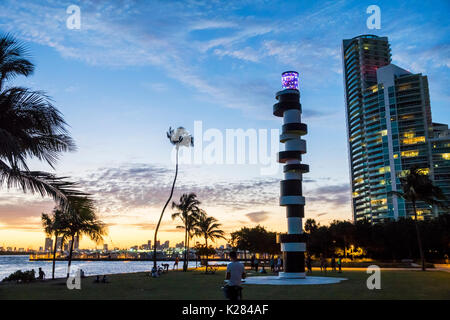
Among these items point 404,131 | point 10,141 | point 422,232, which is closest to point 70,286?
point 10,141

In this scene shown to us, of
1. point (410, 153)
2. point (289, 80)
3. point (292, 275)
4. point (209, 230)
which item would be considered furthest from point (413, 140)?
point (292, 275)

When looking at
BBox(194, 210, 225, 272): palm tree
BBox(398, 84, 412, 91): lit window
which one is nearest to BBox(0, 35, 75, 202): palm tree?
BBox(194, 210, 225, 272): palm tree

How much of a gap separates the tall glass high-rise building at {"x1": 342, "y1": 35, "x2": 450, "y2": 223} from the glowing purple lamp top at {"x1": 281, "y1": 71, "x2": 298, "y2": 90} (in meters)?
126

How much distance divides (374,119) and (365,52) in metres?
42.8

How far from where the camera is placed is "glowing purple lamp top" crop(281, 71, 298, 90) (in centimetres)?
3581

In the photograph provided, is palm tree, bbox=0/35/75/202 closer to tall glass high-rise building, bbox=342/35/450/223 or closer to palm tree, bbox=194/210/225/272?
palm tree, bbox=194/210/225/272

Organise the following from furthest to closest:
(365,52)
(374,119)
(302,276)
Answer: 1. (365,52)
2. (374,119)
3. (302,276)

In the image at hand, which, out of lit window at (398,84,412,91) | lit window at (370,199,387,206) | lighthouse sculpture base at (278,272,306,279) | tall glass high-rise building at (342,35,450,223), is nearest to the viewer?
lighthouse sculpture base at (278,272,306,279)

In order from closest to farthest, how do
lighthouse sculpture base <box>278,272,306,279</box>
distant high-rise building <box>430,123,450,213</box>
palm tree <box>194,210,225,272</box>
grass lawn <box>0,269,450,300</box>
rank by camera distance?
grass lawn <box>0,269,450,300</box>, lighthouse sculpture base <box>278,272,306,279</box>, palm tree <box>194,210,225,272</box>, distant high-rise building <box>430,123,450,213</box>

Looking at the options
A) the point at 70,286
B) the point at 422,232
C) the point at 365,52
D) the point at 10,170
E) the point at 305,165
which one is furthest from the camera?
the point at 365,52

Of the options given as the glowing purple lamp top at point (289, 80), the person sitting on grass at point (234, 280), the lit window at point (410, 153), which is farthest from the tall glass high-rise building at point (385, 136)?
the person sitting on grass at point (234, 280)

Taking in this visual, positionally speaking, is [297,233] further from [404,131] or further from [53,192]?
[404,131]

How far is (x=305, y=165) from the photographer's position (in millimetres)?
34188
